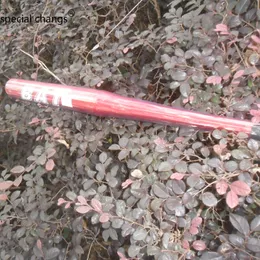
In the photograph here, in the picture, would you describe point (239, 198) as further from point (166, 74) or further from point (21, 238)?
point (21, 238)

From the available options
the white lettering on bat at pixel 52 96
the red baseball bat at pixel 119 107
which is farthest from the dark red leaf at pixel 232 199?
the white lettering on bat at pixel 52 96

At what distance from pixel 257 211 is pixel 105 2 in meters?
0.79

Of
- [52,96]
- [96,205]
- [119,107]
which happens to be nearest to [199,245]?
[96,205]

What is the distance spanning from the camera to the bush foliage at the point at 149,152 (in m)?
0.64

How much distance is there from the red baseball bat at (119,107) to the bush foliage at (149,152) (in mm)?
27

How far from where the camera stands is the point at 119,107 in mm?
772

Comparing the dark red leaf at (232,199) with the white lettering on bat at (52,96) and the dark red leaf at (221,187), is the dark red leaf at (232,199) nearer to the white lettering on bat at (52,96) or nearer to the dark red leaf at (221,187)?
the dark red leaf at (221,187)

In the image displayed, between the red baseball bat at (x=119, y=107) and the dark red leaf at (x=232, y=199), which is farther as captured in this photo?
the red baseball bat at (x=119, y=107)

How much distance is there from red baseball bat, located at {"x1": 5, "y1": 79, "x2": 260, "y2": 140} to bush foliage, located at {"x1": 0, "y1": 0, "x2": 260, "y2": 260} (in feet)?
0.09

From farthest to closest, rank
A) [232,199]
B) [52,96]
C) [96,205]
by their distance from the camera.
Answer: [52,96] < [96,205] < [232,199]

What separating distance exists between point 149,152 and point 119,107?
123 mm

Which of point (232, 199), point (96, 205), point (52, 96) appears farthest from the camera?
point (52, 96)

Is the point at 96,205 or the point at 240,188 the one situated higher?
the point at 240,188

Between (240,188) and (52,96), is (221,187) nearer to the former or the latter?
(240,188)
